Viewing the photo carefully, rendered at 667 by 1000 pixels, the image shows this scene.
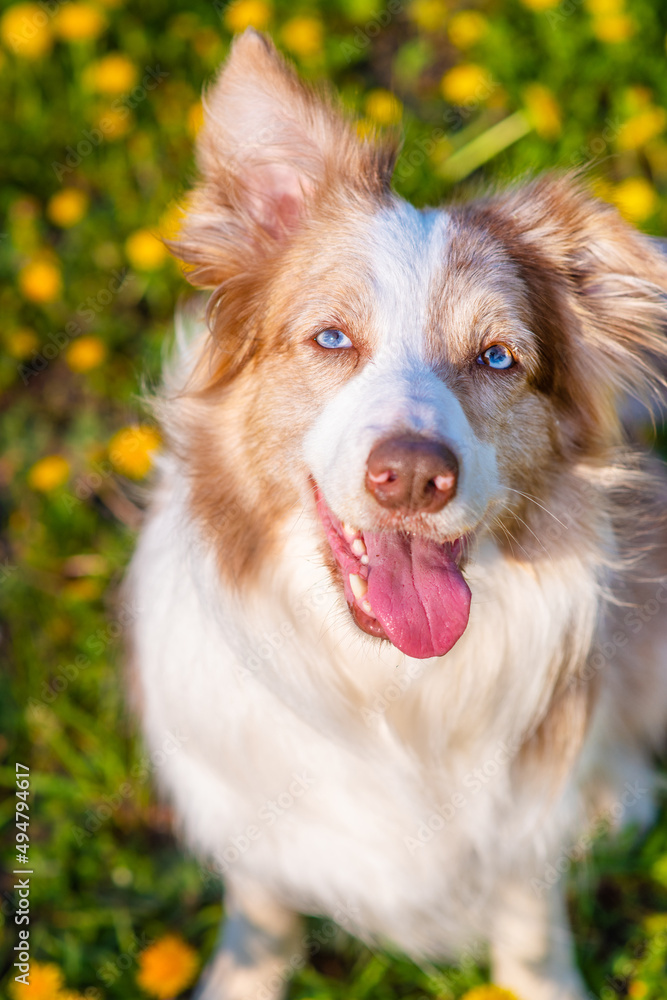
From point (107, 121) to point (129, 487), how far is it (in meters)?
1.91

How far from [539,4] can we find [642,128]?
31.1 inches

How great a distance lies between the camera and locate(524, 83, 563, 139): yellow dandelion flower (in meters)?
4.00

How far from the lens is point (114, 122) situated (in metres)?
4.25

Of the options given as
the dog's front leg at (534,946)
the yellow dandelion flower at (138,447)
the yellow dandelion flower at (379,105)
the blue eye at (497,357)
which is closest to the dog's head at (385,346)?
the blue eye at (497,357)

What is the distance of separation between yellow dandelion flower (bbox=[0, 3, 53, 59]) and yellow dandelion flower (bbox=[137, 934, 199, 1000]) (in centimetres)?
394

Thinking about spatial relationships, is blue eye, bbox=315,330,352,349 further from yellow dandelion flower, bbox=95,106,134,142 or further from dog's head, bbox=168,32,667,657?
yellow dandelion flower, bbox=95,106,134,142

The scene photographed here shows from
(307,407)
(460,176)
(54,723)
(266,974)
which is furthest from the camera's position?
(460,176)

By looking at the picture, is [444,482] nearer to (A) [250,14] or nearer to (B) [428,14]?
(A) [250,14]

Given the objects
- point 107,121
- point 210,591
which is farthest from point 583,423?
point 107,121

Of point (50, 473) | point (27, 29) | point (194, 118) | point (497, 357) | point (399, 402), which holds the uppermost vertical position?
point (27, 29)

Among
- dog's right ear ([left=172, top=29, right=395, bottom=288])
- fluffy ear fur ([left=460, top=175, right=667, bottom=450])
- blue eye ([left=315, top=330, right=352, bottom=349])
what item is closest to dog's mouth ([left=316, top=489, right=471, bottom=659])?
blue eye ([left=315, top=330, right=352, bottom=349])

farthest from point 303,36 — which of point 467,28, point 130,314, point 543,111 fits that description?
point 130,314

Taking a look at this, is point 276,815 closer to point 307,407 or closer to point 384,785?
point 384,785

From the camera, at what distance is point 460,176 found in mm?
4230
